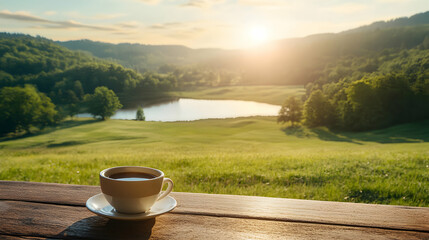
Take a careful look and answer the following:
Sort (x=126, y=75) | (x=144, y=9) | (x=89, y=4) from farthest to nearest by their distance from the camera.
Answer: (x=126, y=75) < (x=144, y=9) < (x=89, y=4)

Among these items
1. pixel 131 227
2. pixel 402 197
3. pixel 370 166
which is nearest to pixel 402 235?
pixel 131 227

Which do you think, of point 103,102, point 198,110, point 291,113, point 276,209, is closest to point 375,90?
point 291,113

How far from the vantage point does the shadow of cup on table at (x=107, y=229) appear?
890 millimetres

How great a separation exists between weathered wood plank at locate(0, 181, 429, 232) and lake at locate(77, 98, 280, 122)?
21.5 meters

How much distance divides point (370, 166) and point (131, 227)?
453 cm

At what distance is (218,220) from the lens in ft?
3.33

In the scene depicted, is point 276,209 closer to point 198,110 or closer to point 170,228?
point 170,228

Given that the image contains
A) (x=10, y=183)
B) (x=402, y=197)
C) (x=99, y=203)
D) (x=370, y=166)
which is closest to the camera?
(x=99, y=203)

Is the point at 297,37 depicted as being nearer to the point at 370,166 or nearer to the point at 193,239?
the point at 370,166

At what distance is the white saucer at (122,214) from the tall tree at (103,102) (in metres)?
19.9

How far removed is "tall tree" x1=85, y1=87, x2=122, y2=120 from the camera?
2000 cm

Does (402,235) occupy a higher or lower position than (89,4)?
lower

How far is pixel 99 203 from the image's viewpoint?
40.7 inches

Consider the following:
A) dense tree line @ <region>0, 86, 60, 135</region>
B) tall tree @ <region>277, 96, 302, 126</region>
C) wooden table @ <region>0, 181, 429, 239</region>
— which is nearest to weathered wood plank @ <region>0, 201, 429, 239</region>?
wooden table @ <region>0, 181, 429, 239</region>
